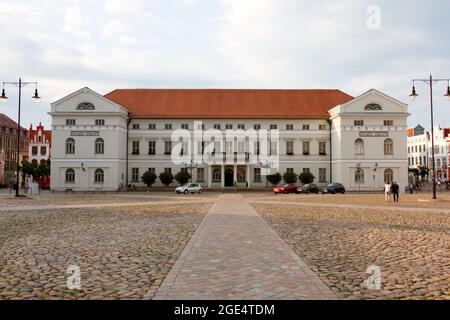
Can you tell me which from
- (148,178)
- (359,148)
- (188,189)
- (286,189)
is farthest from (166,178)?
(359,148)

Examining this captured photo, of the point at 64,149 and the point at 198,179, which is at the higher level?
the point at 64,149

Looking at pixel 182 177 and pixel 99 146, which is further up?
pixel 99 146

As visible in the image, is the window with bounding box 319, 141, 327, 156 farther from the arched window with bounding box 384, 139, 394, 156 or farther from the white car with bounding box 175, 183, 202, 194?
the white car with bounding box 175, 183, 202, 194

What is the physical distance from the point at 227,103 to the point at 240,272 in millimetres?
50766

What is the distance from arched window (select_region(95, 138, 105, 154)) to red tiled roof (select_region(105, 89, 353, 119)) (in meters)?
5.59

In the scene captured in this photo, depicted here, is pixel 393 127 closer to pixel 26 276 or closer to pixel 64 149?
pixel 64 149

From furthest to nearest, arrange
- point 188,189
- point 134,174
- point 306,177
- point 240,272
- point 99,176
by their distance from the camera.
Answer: point 134,174 < point 306,177 < point 99,176 < point 188,189 < point 240,272

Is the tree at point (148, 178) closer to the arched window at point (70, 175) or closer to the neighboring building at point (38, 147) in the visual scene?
the arched window at point (70, 175)

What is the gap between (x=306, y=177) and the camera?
172 feet

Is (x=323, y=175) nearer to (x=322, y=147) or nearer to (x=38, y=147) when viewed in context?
(x=322, y=147)

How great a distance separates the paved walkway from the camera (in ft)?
19.3
